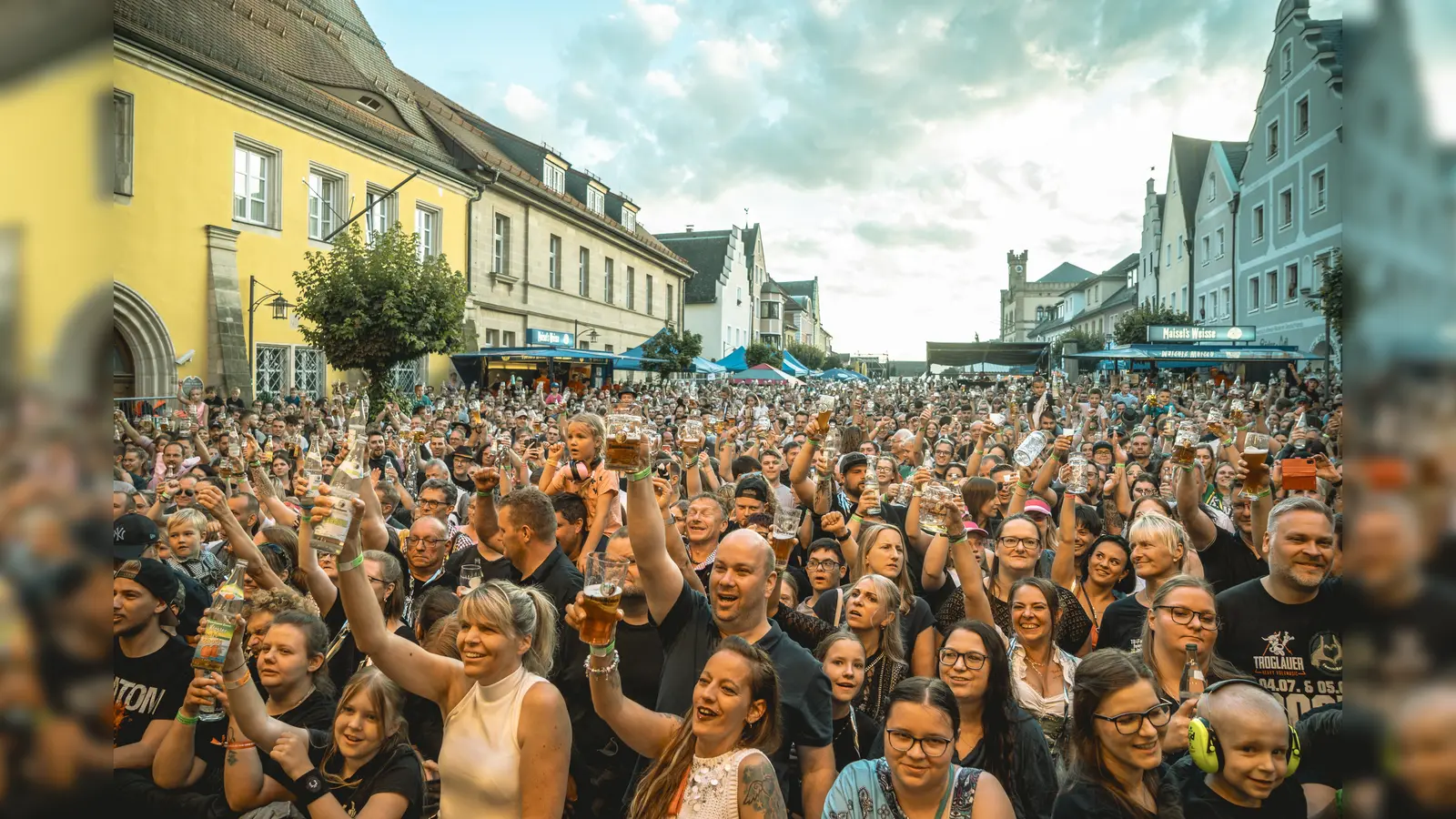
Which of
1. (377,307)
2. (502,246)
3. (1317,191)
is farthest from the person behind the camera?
(502,246)

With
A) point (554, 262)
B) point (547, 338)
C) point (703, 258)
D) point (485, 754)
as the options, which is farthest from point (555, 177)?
point (485, 754)

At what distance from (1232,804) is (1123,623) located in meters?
1.87

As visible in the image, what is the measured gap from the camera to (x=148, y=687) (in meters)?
3.93

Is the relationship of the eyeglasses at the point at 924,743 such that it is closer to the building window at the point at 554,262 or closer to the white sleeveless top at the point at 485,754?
the white sleeveless top at the point at 485,754

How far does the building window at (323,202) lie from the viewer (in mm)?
22844

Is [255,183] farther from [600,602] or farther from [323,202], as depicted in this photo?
[600,602]

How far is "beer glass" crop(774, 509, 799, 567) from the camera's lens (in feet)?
15.9

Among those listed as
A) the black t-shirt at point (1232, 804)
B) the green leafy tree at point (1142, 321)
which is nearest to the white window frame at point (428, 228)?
the black t-shirt at point (1232, 804)

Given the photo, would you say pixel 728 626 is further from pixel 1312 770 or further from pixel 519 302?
pixel 519 302

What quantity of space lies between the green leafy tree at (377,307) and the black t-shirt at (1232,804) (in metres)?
17.5

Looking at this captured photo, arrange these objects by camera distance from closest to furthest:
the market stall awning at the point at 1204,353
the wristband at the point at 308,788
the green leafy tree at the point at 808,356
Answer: the wristband at the point at 308,788 < the market stall awning at the point at 1204,353 < the green leafy tree at the point at 808,356

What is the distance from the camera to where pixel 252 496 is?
Result: 6934 millimetres

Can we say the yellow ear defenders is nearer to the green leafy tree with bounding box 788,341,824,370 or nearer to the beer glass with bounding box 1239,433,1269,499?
the beer glass with bounding box 1239,433,1269,499
